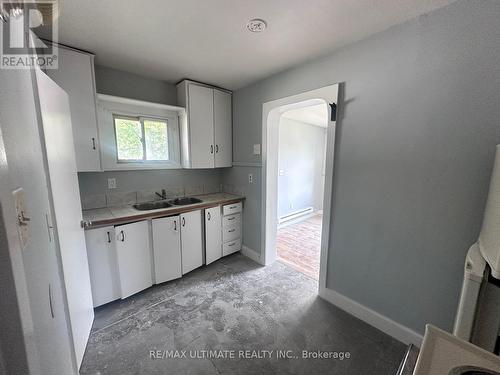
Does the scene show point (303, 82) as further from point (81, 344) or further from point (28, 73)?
point (81, 344)

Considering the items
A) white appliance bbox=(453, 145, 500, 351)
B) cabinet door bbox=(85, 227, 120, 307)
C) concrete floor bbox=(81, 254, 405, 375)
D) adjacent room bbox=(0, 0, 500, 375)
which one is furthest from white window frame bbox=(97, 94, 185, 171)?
white appliance bbox=(453, 145, 500, 351)

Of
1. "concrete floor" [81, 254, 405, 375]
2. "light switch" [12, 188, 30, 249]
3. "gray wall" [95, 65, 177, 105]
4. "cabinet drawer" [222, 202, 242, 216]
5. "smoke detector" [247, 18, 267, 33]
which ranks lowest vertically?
"concrete floor" [81, 254, 405, 375]

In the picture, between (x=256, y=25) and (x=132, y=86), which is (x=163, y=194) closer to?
(x=132, y=86)

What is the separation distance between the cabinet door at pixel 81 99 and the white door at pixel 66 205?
1.35ft

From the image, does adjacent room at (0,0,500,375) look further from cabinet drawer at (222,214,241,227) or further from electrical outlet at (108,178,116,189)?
cabinet drawer at (222,214,241,227)

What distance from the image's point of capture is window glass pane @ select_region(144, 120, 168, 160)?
8.23ft

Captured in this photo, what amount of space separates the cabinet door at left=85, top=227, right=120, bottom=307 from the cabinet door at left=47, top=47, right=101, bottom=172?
0.63m

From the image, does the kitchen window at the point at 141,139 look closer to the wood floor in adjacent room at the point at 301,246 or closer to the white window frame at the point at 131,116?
the white window frame at the point at 131,116

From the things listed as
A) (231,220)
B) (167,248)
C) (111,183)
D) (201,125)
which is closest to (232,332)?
(167,248)

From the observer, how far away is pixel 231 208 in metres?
2.80

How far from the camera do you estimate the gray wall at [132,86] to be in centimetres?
215

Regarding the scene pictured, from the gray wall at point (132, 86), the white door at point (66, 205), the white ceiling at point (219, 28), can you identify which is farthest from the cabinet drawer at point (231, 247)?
the white ceiling at point (219, 28)

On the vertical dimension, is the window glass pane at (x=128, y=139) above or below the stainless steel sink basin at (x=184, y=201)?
above

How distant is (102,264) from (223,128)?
2.05m
